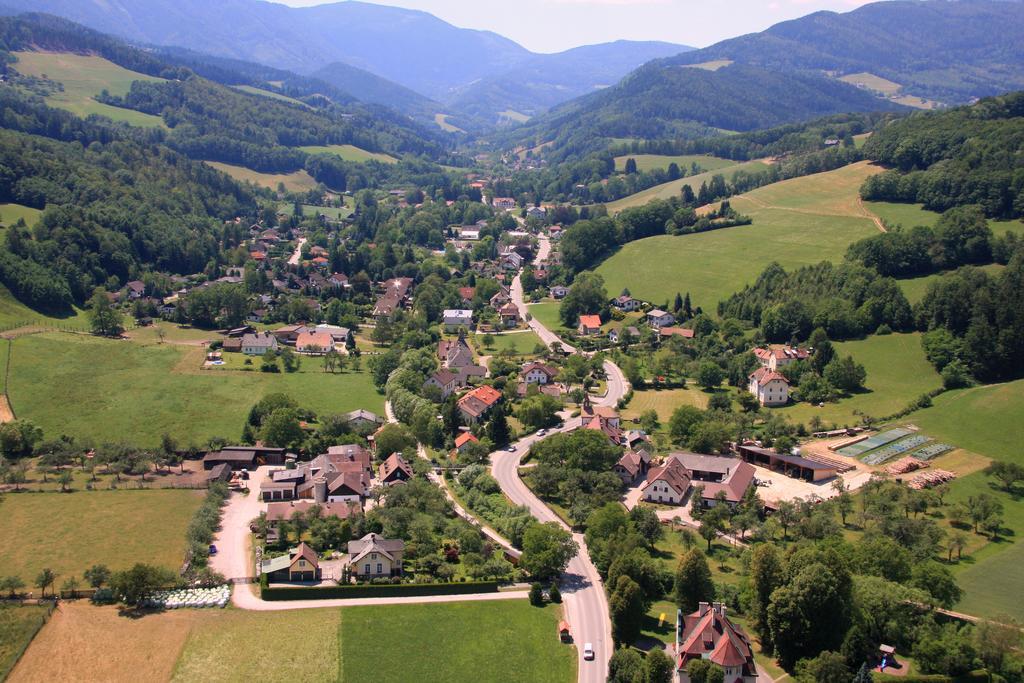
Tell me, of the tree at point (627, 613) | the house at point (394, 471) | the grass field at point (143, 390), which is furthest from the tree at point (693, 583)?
the grass field at point (143, 390)

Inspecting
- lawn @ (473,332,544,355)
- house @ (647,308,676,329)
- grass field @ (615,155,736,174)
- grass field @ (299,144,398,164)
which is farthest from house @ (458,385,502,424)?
grass field @ (299,144,398,164)

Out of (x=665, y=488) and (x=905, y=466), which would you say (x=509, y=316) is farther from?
(x=905, y=466)

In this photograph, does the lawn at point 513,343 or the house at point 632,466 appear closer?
the house at point 632,466

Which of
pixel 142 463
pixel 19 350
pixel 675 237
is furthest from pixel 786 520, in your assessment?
pixel 675 237

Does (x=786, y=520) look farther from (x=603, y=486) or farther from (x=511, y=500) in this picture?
(x=511, y=500)

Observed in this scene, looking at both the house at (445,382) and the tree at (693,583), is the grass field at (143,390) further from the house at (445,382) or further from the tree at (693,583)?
the tree at (693,583)

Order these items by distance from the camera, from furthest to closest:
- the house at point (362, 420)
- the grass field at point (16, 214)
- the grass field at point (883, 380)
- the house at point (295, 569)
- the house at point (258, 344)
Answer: the grass field at point (16, 214)
the house at point (258, 344)
the grass field at point (883, 380)
the house at point (362, 420)
the house at point (295, 569)

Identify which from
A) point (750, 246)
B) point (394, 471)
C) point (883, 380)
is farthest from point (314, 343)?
point (750, 246)
